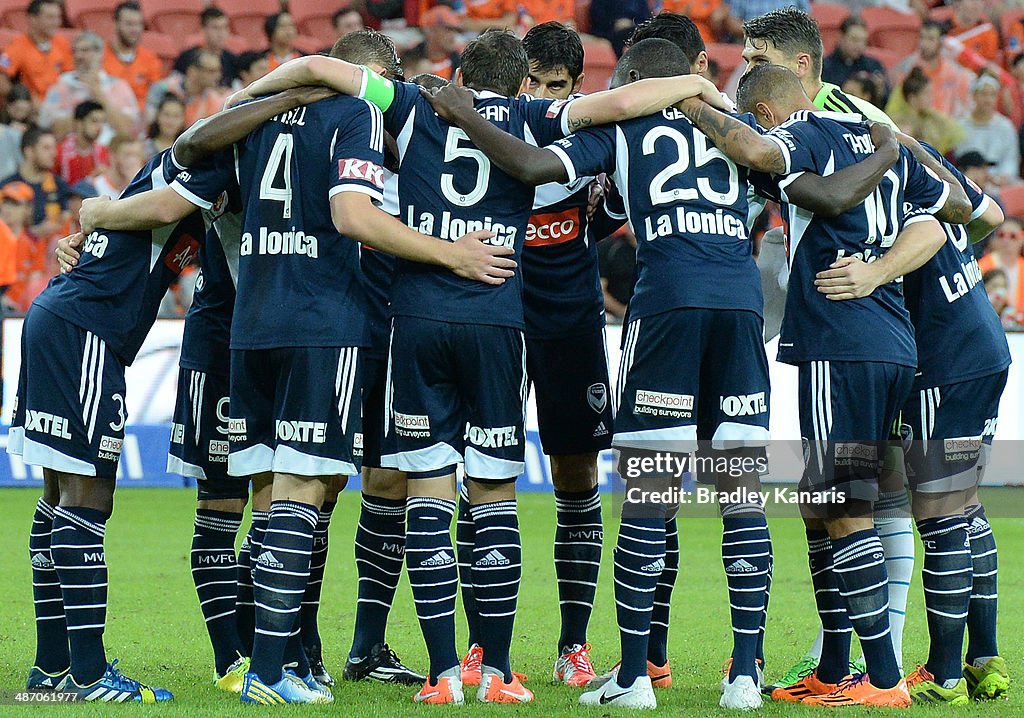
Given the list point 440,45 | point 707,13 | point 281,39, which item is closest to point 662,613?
point 440,45

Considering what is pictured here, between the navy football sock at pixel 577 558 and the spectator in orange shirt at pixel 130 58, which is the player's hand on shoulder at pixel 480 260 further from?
the spectator in orange shirt at pixel 130 58

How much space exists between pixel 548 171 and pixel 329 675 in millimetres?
2231

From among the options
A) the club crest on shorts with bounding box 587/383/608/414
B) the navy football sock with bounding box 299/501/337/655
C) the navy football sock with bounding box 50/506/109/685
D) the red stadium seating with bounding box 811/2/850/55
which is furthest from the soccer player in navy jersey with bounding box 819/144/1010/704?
the red stadium seating with bounding box 811/2/850/55

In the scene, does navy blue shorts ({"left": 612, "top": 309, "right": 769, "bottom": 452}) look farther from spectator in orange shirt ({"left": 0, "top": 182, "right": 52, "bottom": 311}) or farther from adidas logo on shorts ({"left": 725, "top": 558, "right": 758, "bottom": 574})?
spectator in orange shirt ({"left": 0, "top": 182, "right": 52, "bottom": 311})

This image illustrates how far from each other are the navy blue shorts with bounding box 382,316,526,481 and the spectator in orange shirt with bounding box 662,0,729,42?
1168cm

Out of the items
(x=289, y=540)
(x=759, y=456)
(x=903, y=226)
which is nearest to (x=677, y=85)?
(x=903, y=226)

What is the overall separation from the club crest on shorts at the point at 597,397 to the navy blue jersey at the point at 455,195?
2.77 feet

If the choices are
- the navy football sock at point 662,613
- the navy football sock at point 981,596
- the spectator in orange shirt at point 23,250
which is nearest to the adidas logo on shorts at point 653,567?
the navy football sock at point 662,613

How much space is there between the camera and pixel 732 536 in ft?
15.2

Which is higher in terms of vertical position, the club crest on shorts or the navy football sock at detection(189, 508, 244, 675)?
the club crest on shorts

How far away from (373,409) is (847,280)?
1999mm

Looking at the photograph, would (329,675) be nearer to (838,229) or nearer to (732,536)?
(732,536)

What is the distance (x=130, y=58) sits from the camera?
15094mm

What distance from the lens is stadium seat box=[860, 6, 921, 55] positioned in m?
16.0
